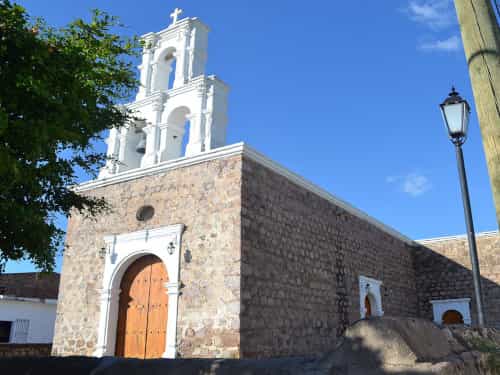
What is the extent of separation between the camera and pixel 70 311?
10.3 metres

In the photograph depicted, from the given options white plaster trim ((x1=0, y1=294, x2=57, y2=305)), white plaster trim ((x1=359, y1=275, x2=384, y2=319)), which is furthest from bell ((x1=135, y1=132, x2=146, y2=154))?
white plaster trim ((x1=0, y1=294, x2=57, y2=305))

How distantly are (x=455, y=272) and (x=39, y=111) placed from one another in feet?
49.3

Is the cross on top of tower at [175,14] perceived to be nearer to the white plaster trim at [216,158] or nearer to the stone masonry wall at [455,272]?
the white plaster trim at [216,158]

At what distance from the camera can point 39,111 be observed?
453cm

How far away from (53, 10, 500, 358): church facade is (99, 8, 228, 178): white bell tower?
31mm

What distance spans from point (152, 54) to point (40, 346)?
27.3 ft

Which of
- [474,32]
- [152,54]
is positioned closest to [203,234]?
[152,54]

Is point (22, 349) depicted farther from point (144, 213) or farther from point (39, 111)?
point (39, 111)

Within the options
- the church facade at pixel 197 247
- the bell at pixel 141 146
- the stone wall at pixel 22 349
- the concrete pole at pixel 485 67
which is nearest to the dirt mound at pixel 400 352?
the concrete pole at pixel 485 67

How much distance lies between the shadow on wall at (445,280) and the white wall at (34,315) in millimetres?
13351

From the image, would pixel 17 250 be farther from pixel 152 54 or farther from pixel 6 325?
pixel 6 325

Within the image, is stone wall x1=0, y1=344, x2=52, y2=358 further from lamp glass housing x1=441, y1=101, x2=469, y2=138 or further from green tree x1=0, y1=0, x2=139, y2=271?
lamp glass housing x1=441, y1=101, x2=469, y2=138

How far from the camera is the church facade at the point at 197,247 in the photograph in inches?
330

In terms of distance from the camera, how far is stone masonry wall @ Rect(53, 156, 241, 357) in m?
8.16
